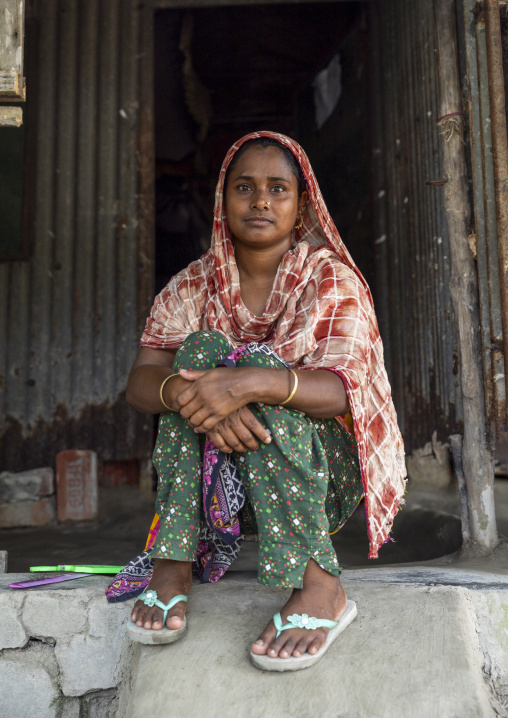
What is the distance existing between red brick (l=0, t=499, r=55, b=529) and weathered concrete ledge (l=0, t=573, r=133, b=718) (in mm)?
2169

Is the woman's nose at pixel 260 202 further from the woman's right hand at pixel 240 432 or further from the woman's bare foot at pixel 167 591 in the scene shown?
the woman's bare foot at pixel 167 591

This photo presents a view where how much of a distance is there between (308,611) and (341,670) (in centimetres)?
15

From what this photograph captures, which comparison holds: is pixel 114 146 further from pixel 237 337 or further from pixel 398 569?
pixel 398 569

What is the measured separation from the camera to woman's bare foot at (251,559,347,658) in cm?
156

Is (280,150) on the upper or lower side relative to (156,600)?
upper

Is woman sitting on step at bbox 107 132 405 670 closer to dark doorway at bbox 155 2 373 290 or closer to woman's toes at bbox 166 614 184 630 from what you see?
woman's toes at bbox 166 614 184 630

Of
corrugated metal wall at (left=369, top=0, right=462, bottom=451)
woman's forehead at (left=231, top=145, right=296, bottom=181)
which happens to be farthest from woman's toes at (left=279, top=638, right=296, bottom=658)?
corrugated metal wall at (left=369, top=0, right=462, bottom=451)

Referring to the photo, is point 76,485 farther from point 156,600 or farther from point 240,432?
point 240,432

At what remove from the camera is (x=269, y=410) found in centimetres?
168

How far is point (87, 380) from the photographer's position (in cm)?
415

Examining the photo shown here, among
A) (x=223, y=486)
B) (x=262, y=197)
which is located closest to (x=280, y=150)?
(x=262, y=197)

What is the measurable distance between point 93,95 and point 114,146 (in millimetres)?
359

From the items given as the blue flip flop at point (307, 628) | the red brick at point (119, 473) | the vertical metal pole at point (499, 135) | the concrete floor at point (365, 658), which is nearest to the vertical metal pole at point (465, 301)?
the vertical metal pole at point (499, 135)

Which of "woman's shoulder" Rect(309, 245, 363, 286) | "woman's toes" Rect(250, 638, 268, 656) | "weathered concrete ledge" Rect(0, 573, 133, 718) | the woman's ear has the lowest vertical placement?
"weathered concrete ledge" Rect(0, 573, 133, 718)
